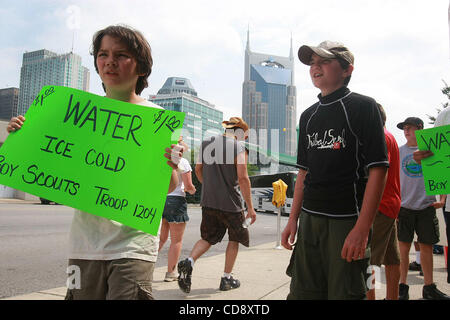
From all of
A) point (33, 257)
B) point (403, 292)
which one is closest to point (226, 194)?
point (403, 292)

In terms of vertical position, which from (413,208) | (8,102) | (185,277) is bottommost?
(185,277)

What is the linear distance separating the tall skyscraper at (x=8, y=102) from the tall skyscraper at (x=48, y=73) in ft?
5.24

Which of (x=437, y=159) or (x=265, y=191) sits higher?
(x=265, y=191)

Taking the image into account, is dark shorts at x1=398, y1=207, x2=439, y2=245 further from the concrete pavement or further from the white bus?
the white bus

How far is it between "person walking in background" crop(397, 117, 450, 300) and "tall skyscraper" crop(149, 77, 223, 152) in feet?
362

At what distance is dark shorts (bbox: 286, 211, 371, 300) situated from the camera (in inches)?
84.1

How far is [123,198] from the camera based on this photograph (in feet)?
6.71

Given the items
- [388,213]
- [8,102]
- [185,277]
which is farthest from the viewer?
[8,102]

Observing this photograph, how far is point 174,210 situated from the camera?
5.12 meters

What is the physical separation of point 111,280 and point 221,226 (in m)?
2.84

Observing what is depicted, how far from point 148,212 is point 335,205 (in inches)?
40.3

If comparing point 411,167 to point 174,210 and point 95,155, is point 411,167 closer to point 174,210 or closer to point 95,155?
point 174,210
